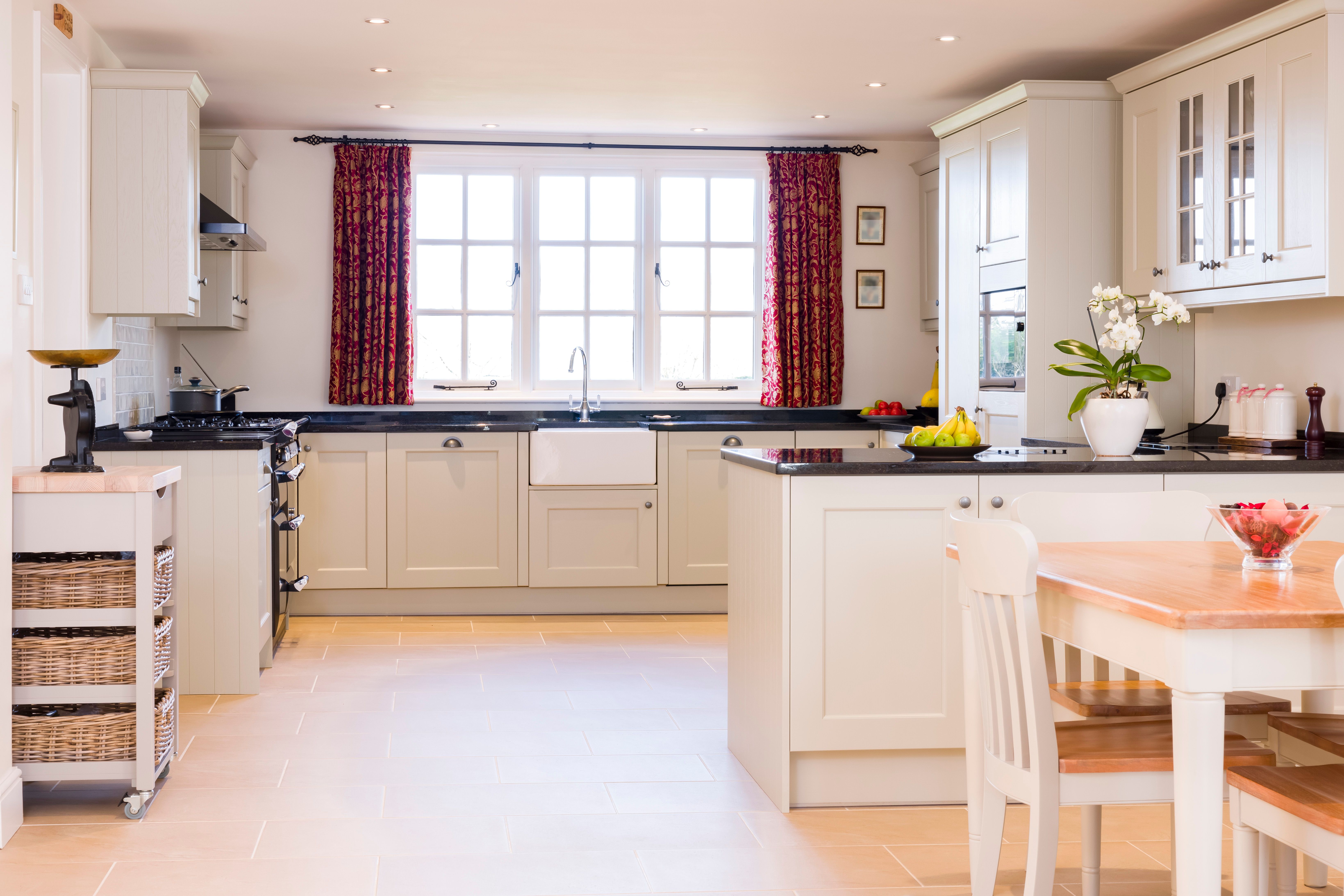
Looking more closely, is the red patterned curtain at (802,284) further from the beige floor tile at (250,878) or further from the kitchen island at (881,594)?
the beige floor tile at (250,878)

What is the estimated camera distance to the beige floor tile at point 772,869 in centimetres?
251

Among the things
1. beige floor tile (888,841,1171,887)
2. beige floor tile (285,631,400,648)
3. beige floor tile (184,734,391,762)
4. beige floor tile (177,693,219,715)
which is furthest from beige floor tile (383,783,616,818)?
beige floor tile (285,631,400,648)

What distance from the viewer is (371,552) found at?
18.2ft

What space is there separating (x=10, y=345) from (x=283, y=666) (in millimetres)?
2053

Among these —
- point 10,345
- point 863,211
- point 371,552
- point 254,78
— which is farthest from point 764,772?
point 863,211

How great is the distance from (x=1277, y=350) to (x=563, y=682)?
288cm

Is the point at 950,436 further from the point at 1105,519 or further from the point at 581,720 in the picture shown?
the point at 581,720

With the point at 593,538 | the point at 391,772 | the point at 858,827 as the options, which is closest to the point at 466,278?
the point at 593,538

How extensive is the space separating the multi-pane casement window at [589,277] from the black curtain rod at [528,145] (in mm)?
89

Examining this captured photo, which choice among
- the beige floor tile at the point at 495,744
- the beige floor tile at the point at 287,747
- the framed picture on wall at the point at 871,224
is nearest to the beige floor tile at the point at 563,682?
the beige floor tile at the point at 495,744

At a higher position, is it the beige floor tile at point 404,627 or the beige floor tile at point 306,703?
the beige floor tile at point 404,627

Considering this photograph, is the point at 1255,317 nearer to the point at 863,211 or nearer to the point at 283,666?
the point at 863,211

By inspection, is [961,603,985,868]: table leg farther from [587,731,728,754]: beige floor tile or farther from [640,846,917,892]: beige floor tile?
[587,731,728,754]: beige floor tile

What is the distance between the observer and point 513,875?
8.37ft
